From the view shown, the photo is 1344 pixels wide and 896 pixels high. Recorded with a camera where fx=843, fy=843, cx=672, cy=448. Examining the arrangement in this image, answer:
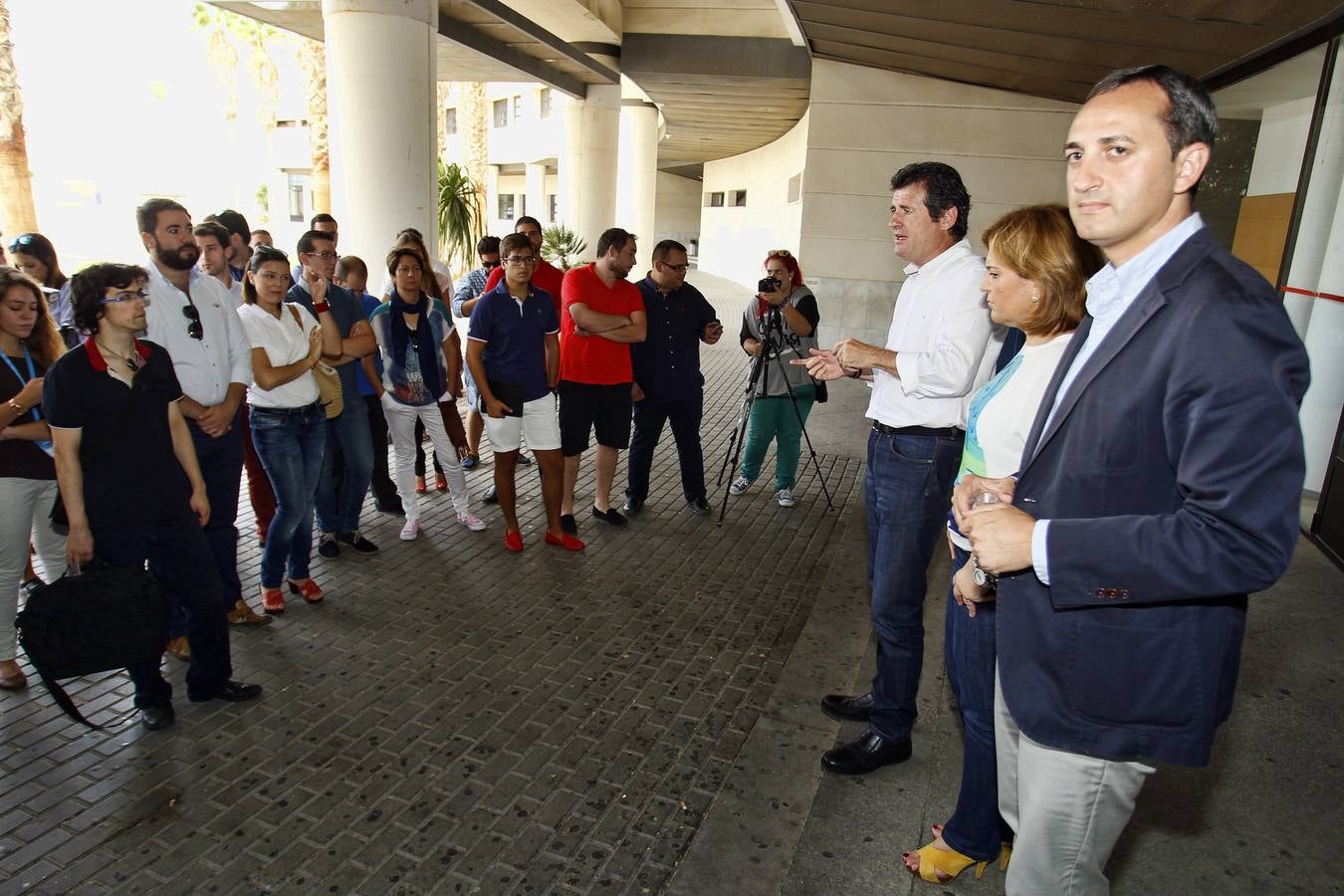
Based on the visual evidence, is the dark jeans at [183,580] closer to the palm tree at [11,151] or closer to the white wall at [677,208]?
the palm tree at [11,151]

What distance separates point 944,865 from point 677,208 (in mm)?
49680

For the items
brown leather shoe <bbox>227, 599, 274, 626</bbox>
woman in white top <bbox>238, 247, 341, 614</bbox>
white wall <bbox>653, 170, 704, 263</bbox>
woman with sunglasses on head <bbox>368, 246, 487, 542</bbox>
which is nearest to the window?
white wall <bbox>653, 170, 704, 263</bbox>

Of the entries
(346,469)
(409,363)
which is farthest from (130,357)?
(409,363)

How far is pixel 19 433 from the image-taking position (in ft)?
12.3

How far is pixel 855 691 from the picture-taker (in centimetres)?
403

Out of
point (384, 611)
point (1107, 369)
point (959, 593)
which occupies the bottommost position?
point (384, 611)

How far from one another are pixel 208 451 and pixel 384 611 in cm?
128

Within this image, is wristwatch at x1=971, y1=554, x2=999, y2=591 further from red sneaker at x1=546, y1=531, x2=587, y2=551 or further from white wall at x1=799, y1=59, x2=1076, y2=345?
white wall at x1=799, y1=59, x2=1076, y2=345

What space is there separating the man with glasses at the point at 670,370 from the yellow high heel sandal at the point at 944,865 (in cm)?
403

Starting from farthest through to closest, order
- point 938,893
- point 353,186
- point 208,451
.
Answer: point 353,186, point 208,451, point 938,893

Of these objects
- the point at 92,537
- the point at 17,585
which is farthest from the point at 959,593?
the point at 17,585

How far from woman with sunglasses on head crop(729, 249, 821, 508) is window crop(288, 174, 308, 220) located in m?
54.1

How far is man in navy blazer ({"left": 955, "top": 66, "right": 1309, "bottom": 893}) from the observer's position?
1424 millimetres

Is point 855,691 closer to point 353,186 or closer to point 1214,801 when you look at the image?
point 1214,801
